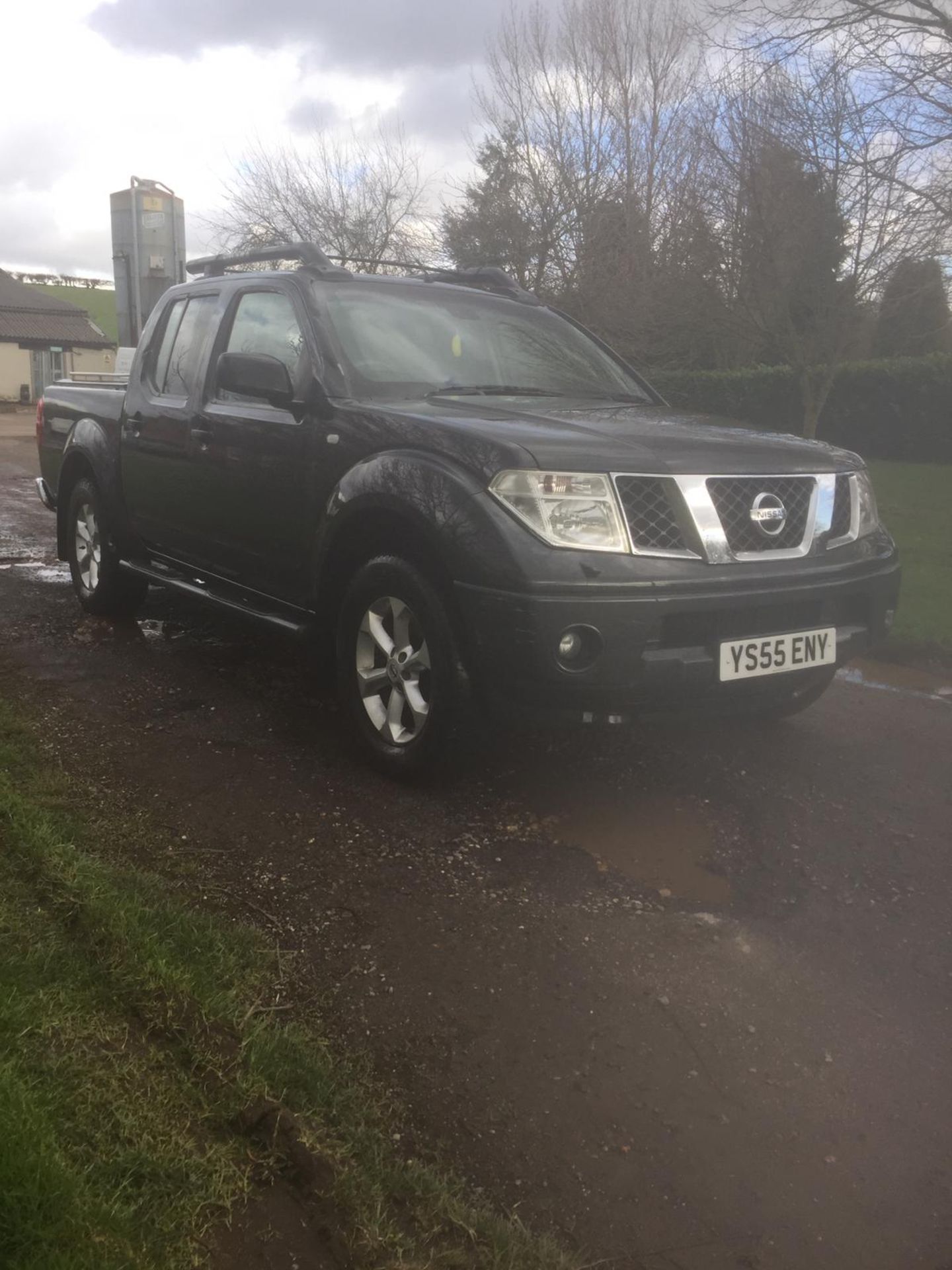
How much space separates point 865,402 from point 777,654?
19916 mm

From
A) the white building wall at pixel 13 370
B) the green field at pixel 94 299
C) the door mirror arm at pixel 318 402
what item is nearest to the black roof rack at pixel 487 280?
the door mirror arm at pixel 318 402

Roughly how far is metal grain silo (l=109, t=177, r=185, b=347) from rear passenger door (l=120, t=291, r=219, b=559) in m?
10.9

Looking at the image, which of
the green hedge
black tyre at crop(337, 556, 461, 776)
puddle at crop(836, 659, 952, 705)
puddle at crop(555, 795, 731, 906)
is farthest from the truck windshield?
the green hedge

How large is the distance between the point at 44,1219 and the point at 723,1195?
122 centimetres

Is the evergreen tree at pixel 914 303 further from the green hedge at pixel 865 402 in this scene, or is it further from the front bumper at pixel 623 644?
the front bumper at pixel 623 644

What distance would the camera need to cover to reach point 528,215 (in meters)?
19.2

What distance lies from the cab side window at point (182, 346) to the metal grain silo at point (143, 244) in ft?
35.7

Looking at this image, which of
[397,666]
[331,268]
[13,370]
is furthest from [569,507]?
[13,370]

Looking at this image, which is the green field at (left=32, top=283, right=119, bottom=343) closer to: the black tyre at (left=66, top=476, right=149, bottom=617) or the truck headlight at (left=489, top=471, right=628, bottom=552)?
the black tyre at (left=66, top=476, right=149, bottom=617)

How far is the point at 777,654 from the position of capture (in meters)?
3.76

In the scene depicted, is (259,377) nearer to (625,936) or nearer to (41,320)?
(625,936)

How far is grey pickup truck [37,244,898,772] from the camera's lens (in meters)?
3.45

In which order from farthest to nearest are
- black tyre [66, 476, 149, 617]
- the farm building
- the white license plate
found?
the farm building → black tyre [66, 476, 149, 617] → the white license plate

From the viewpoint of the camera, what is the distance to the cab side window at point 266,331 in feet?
15.1
